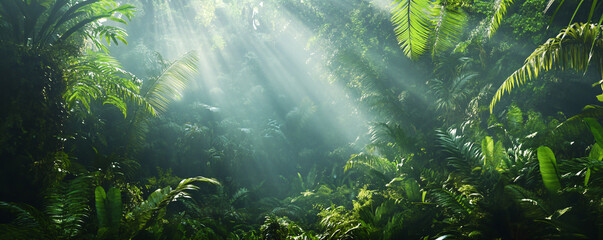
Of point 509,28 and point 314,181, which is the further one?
point 314,181

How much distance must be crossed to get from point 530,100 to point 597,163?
16.8ft

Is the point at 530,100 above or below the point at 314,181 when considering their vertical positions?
above

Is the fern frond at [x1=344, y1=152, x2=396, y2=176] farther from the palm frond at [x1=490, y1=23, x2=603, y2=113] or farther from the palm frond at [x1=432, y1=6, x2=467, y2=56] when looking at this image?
the palm frond at [x1=490, y1=23, x2=603, y2=113]

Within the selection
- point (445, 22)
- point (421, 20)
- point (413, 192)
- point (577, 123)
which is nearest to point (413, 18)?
point (421, 20)

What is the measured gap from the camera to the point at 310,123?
1251 cm

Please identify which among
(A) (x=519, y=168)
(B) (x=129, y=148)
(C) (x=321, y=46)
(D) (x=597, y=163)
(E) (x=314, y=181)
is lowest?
(E) (x=314, y=181)

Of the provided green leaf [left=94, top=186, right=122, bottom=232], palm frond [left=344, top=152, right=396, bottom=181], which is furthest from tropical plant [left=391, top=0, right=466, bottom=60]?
green leaf [left=94, top=186, right=122, bottom=232]

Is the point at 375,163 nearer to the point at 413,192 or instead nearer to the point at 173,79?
the point at 413,192

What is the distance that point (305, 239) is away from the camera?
2.61 metres

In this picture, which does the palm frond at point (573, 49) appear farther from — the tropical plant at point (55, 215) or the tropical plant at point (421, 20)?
the tropical plant at point (55, 215)

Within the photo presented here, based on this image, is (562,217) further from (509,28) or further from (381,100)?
(509,28)

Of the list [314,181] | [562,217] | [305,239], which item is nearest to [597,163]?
[562,217]

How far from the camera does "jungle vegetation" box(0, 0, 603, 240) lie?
8.75ft

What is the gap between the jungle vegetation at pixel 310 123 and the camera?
267 cm
